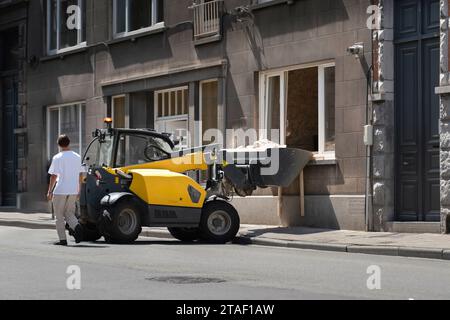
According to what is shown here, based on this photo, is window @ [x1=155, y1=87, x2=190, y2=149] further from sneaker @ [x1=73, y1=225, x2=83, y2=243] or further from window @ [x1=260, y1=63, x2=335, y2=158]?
sneaker @ [x1=73, y1=225, x2=83, y2=243]

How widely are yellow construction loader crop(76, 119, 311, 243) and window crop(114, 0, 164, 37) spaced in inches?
281

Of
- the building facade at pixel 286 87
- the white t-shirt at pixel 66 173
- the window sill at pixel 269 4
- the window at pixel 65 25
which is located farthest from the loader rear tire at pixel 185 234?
the window at pixel 65 25

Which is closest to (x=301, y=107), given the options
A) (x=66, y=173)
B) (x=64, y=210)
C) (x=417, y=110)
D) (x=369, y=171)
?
(x=369, y=171)

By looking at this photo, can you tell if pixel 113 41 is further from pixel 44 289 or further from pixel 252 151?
pixel 44 289

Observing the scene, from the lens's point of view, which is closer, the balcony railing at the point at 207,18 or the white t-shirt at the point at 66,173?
the white t-shirt at the point at 66,173

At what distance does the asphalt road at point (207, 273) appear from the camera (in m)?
9.11

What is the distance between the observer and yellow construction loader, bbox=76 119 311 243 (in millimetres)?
15562

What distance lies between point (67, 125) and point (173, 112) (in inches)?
200

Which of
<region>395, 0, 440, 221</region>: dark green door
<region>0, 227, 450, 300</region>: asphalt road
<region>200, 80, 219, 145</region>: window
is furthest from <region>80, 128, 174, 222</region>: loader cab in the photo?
<region>200, 80, 219, 145</region>: window

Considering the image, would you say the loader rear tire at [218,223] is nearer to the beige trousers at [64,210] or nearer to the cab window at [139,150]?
the cab window at [139,150]

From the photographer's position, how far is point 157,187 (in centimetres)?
1577

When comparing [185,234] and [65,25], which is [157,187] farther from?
[65,25]

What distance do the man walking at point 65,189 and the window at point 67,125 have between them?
11.2 metres

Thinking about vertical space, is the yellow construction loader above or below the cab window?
below
